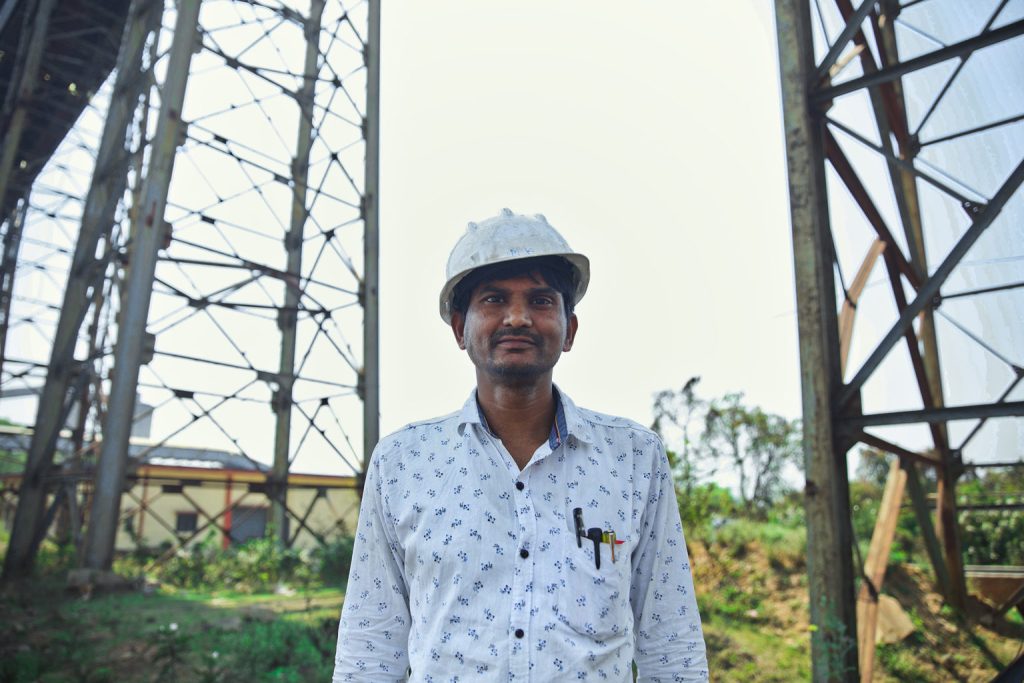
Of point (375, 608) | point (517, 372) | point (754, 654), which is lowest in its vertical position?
point (754, 654)

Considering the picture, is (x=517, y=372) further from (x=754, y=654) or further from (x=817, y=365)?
(x=754, y=654)

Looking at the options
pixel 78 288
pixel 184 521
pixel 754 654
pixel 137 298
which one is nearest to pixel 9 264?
pixel 78 288

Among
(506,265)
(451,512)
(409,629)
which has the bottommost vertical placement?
(409,629)

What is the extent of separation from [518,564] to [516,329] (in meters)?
0.54

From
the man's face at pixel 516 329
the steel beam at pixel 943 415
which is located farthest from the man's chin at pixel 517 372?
the steel beam at pixel 943 415

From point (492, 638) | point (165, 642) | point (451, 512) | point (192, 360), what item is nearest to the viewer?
point (492, 638)

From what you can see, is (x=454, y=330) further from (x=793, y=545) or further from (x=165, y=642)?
(x=793, y=545)

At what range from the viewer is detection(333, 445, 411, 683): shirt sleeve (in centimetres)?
164

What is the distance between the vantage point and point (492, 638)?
57.9 inches

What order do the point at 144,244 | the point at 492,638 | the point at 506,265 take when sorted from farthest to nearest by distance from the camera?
the point at 144,244
the point at 506,265
the point at 492,638

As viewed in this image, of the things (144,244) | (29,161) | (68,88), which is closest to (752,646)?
(144,244)

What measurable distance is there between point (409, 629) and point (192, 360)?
5996 millimetres

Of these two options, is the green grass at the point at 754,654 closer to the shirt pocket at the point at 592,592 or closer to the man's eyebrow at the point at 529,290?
the shirt pocket at the point at 592,592

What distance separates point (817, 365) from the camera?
4.05 metres
